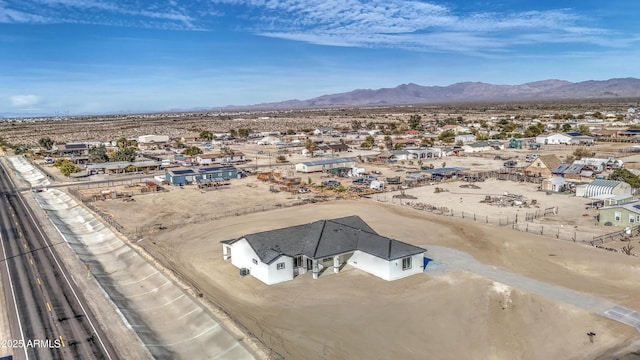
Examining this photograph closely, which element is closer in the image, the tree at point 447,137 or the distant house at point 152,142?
the tree at point 447,137

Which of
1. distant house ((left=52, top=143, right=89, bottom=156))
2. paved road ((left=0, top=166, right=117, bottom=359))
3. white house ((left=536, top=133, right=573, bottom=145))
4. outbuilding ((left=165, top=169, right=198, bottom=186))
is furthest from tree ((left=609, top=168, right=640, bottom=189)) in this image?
distant house ((left=52, top=143, right=89, bottom=156))

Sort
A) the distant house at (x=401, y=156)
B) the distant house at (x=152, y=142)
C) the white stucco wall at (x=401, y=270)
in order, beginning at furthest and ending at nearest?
the distant house at (x=152, y=142), the distant house at (x=401, y=156), the white stucco wall at (x=401, y=270)

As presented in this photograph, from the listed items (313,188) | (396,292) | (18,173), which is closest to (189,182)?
(313,188)

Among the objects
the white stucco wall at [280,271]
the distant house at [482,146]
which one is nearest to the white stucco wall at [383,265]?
the white stucco wall at [280,271]

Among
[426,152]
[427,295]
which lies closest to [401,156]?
[426,152]

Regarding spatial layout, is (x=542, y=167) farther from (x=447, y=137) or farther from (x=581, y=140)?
(x=447, y=137)

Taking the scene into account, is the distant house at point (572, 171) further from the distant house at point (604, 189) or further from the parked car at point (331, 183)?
the parked car at point (331, 183)

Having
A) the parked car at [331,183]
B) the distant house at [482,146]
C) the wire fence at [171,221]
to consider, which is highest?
the distant house at [482,146]
